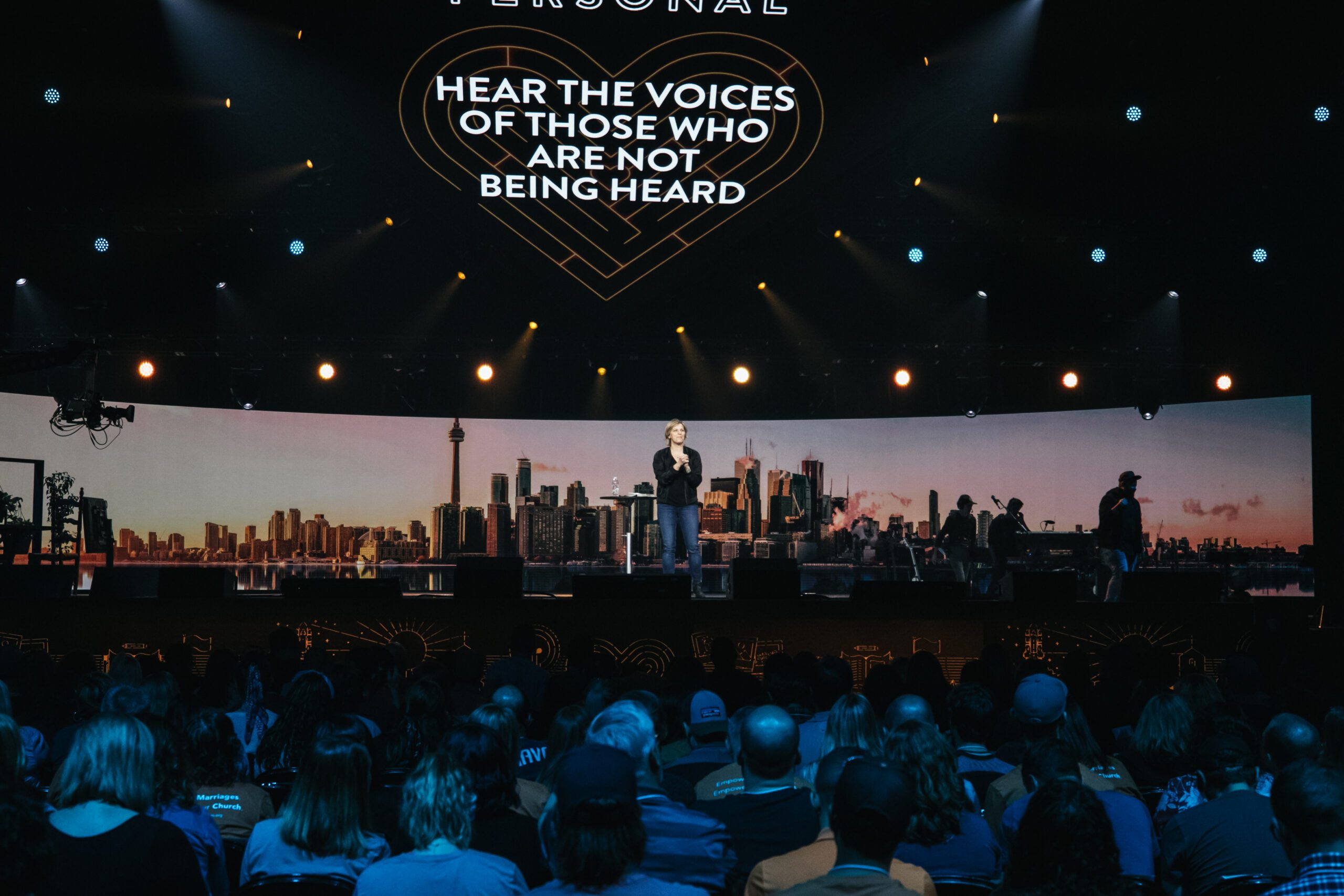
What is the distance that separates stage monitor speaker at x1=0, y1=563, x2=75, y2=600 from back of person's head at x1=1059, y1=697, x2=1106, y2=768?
28.5 ft

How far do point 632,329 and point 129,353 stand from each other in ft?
20.5

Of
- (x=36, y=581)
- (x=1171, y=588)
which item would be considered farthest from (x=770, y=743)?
(x=36, y=581)

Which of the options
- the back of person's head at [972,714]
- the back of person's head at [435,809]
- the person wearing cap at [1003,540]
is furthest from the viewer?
the person wearing cap at [1003,540]

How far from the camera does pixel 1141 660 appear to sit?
24.4 feet

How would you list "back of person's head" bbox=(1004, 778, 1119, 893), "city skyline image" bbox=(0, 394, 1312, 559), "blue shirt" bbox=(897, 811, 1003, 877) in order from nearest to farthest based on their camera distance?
"back of person's head" bbox=(1004, 778, 1119, 893)
"blue shirt" bbox=(897, 811, 1003, 877)
"city skyline image" bbox=(0, 394, 1312, 559)

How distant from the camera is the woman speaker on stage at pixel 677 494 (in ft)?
39.1

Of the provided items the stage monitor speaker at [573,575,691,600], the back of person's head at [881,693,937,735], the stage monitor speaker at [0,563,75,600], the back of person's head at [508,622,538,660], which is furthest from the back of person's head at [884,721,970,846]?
the stage monitor speaker at [0,563,75,600]

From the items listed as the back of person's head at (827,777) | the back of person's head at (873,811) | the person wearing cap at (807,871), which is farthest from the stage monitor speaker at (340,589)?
the back of person's head at (873,811)

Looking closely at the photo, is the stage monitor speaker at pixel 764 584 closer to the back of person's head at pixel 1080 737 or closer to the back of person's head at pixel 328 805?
the back of person's head at pixel 1080 737

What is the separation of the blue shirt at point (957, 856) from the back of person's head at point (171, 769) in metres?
1.92

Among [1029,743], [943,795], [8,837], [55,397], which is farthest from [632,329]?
[8,837]

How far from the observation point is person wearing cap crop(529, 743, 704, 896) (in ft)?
7.75

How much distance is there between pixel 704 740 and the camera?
488 centimetres

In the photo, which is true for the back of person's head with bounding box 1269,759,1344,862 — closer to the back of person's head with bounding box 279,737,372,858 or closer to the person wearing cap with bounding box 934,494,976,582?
the back of person's head with bounding box 279,737,372,858
